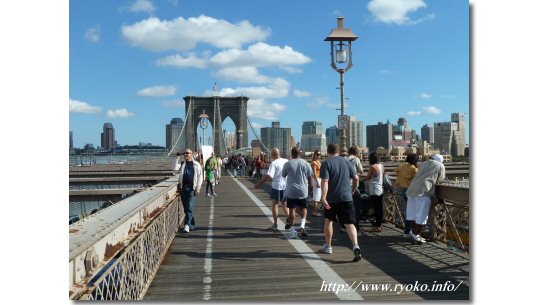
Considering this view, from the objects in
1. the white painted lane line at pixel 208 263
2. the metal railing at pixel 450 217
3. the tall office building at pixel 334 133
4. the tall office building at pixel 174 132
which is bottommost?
the white painted lane line at pixel 208 263

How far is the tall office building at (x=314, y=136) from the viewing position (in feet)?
86.9

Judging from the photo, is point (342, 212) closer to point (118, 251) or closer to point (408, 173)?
point (408, 173)

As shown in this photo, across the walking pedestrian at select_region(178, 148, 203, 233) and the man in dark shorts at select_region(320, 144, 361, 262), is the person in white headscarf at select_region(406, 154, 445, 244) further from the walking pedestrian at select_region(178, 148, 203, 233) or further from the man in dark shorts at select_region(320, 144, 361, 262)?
the walking pedestrian at select_region(178, 148, 203, 233)

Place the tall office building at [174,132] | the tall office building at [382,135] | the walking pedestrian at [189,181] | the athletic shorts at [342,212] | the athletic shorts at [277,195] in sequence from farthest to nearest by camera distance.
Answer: the tall office building at [174,132] → the tall office building at [382,135] → the athletic shorts at [277,195] → the walking pedestrian at [189,181] → the athletic shorts at [342,212]

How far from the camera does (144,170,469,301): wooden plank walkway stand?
14.2 feet

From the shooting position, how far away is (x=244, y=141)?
8969 centimetres

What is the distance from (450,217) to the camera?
20.1ft

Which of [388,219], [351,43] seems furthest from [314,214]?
[351,43]

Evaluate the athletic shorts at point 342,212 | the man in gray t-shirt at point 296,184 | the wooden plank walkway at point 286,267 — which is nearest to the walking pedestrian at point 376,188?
the wooden plank walkway at point 286,267

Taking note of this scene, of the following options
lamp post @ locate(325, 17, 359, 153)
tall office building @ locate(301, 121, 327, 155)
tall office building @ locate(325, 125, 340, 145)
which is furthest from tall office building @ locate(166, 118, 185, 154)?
lamp post @ locate(325, 17, 359, 153)

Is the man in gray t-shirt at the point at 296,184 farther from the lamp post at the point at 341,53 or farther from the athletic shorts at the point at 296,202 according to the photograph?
the lamp post at the point at 341,53

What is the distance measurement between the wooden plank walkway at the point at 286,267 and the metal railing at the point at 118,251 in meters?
0.29
